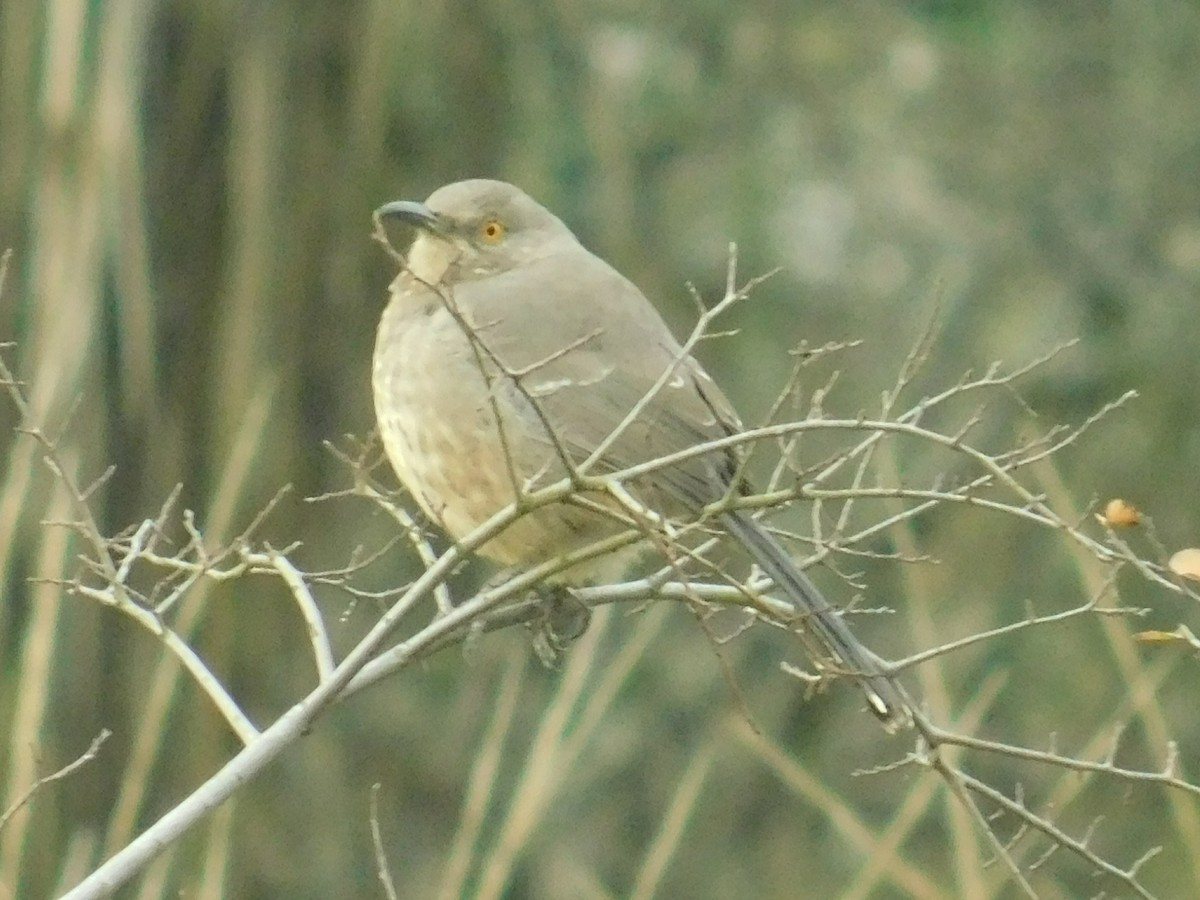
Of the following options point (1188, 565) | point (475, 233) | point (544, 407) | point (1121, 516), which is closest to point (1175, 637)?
point (1188, 565)

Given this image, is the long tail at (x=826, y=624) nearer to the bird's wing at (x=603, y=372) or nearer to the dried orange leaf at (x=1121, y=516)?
the bird's wing at (x=603, y=372)

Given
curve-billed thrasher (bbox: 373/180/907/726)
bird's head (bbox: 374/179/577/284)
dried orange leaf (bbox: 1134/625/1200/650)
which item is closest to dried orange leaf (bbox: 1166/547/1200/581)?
dried orange leaf (bbox: 1134/625/1200/650)

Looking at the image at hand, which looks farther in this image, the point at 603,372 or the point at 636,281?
the point at 636,281

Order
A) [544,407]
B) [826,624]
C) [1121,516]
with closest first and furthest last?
[1121,516], [826,624], [544,407]

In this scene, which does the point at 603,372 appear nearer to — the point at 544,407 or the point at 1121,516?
the point at 544,407

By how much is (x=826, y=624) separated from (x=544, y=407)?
653 mm

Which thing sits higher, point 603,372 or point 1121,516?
point 1121,516

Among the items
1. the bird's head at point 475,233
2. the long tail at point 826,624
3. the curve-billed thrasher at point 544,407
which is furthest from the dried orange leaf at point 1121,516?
the bird's head at point 475,233

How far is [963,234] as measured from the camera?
645 centimetres

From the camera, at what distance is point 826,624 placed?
3.29m

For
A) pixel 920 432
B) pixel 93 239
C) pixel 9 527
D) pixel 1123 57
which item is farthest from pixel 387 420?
pixel 1123 57

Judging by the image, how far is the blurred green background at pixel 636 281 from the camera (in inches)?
198

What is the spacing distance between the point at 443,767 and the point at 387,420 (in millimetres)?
2559

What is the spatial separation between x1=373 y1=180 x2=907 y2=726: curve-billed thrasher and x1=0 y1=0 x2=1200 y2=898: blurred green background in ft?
3.33
